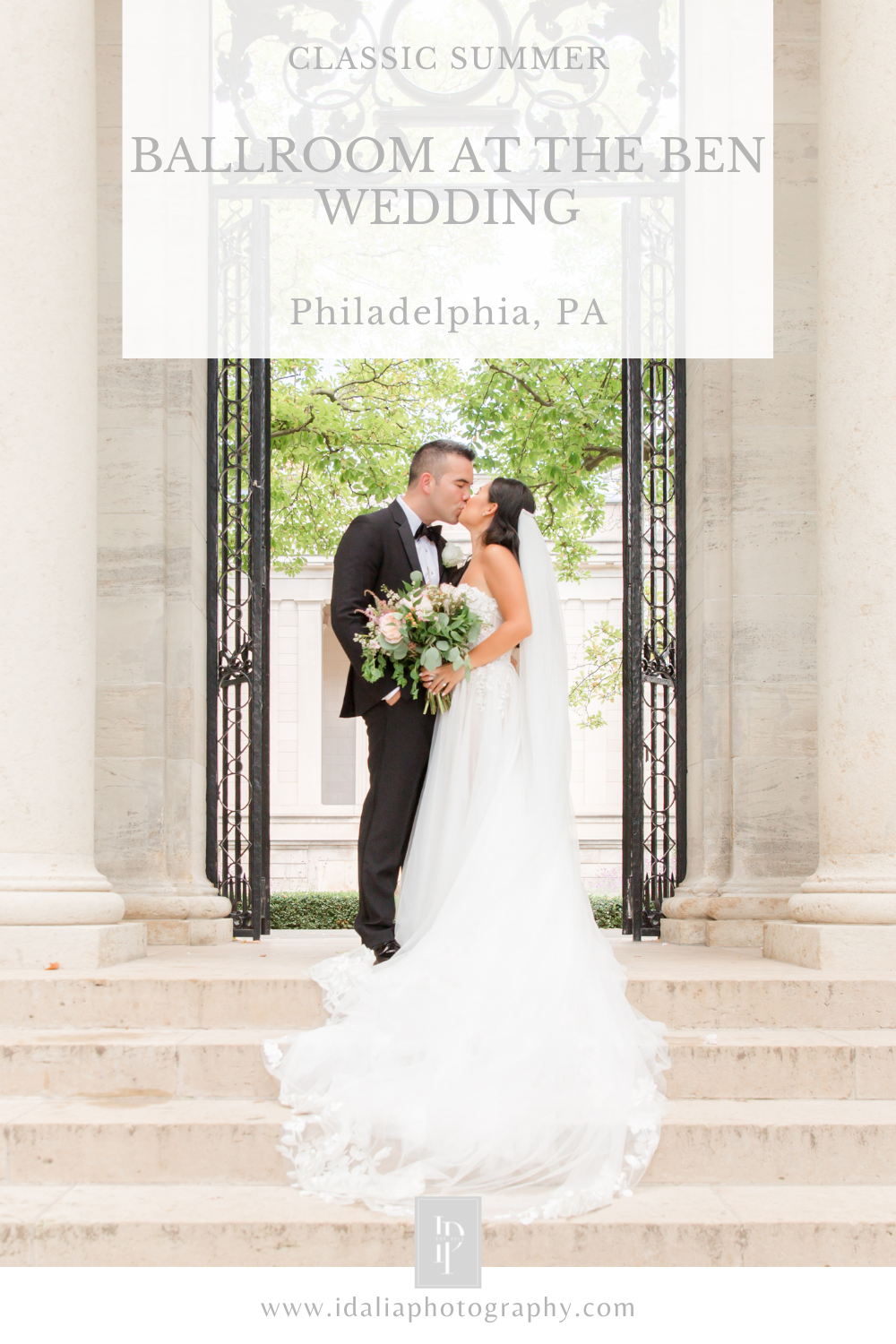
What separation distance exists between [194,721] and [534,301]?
1067 cm

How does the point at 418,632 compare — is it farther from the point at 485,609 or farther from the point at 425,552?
the point at 425,552

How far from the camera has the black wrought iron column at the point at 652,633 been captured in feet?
33.0

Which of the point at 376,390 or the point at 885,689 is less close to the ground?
the point at 376,390

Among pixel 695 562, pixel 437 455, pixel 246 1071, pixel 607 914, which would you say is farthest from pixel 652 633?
pixel 607 914

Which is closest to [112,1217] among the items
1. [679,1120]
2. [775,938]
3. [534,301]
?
[679,1120]

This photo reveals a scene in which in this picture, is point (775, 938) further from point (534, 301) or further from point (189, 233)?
point (534, 301)

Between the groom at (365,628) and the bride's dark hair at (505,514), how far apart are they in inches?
6.4

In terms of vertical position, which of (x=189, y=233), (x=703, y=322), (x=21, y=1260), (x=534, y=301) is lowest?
(x=21, y=1260)

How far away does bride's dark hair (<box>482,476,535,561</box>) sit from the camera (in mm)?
6500

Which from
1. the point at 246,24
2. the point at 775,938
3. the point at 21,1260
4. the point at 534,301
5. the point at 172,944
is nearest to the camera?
the point at 21,1260

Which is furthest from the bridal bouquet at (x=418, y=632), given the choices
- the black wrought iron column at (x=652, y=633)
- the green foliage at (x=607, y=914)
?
the green foliage at (x=607, y=914)

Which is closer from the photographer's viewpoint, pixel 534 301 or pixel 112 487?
pixel 112 487

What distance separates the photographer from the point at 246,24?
35.0 ft

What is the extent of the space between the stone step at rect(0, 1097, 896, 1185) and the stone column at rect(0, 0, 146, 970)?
6.34 feet
